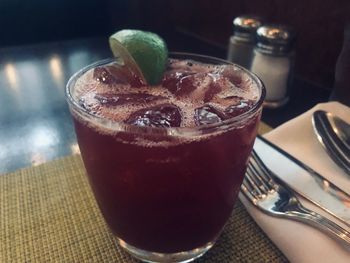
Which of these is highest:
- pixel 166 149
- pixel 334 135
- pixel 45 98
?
pixel 166 149

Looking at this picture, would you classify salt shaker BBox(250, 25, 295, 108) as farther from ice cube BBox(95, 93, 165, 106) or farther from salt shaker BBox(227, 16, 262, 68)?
ice cube BBox(95, 93, 165, 106)

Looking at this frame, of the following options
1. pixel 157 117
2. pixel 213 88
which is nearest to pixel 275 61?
pixel 213 88

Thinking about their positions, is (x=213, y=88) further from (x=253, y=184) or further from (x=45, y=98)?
(x=45, y=98)

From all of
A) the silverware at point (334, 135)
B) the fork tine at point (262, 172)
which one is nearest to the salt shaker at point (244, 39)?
the silverware at point (334, 135)

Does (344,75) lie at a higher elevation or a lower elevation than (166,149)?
lower

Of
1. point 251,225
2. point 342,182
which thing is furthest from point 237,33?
point 251,225

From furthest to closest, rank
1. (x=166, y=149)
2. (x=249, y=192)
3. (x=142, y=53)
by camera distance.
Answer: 1. (x=249, y=192)
2. (x=142, y=53)
3. (x=166, y=149)

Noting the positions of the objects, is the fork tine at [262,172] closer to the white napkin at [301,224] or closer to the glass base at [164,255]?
the white napkin at [301,224]
